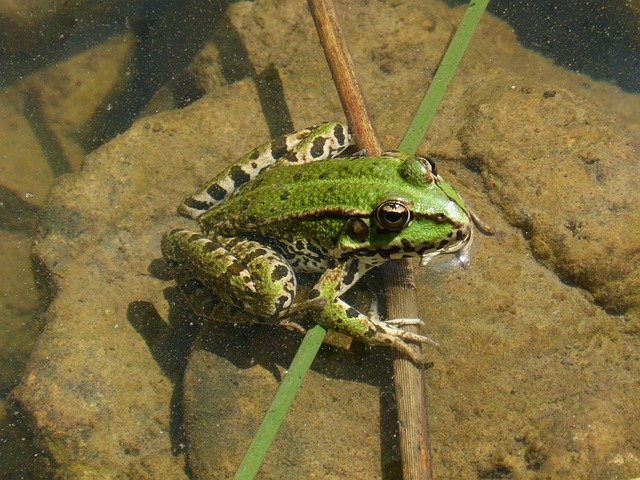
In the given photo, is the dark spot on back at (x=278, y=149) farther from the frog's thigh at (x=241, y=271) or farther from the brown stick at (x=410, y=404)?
the brown stick at (x=410, y=404)

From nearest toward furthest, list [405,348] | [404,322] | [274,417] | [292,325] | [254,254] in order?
[274,417] → [405,348] → [404,322] → [292,325] → [254,254]

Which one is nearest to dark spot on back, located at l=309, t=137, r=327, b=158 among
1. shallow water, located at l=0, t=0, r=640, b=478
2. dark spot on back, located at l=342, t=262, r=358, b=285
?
shallow water, located at l=0, t=0, r=640, b=478

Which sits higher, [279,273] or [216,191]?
[216,191]

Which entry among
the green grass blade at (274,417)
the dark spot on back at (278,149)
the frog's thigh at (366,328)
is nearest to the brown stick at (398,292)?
the frog's thigh at (366,328)

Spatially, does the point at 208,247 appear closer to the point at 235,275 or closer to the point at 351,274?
the point at 235,275

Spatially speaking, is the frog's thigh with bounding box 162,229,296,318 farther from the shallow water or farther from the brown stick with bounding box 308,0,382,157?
the brown stick with bounding box 308,0,382,157

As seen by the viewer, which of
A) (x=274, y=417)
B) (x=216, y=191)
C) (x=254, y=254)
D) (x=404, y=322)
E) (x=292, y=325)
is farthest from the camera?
(x=216, y=191)

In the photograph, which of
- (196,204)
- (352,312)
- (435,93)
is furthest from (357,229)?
(196,204)
